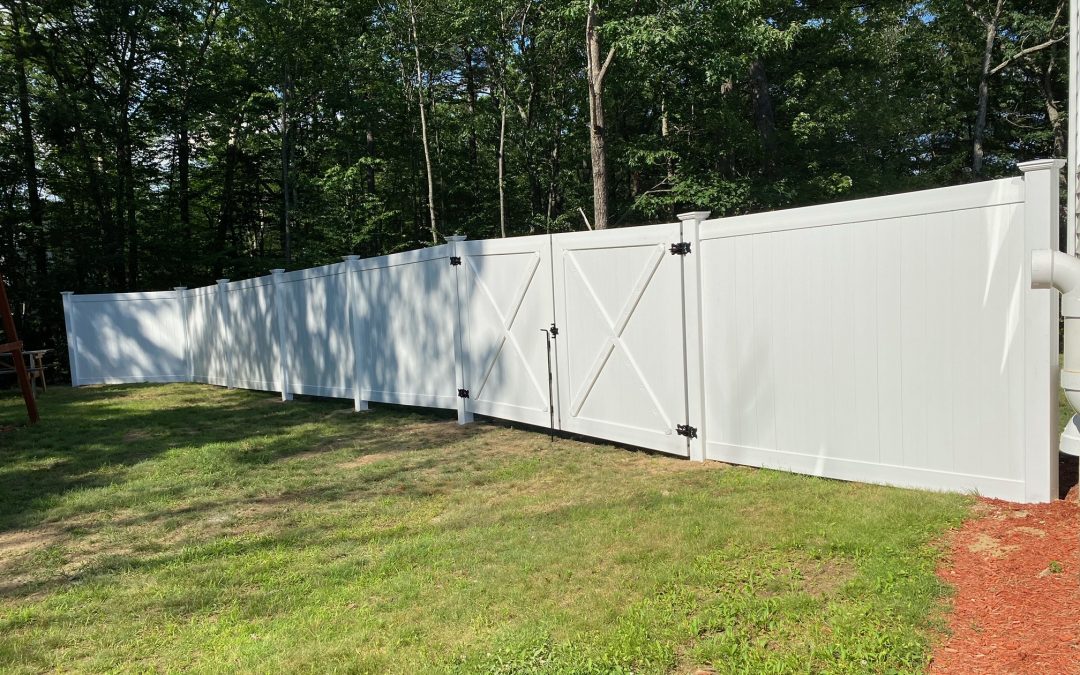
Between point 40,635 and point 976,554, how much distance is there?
176 inches

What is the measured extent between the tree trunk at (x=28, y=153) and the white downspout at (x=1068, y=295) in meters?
23.9

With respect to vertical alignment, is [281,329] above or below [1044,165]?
below

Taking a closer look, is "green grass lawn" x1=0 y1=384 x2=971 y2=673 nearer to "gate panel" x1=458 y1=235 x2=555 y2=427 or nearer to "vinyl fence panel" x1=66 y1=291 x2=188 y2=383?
"gate panel" x1=458 y1=235 x2=555 y2=427

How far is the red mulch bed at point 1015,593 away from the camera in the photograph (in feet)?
8.49

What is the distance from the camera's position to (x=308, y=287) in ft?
36.9

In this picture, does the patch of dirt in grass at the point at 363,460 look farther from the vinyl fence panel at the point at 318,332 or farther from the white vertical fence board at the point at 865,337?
the white vertical fence board at the point at 865,337

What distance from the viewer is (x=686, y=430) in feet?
19.6

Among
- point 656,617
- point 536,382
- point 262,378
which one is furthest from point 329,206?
point 656,617

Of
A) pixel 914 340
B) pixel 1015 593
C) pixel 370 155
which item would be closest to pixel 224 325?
pixel 370 155

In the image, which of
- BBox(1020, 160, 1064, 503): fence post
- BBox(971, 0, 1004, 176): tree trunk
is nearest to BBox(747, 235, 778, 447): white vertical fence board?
BBox(1020, 160, 1064, 503): fence post

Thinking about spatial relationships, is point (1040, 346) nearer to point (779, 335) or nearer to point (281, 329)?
point (779, 335)

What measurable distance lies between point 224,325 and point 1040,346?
13.9 m

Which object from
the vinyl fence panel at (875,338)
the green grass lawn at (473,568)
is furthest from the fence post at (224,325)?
the vinyl fence panel at (875,338)

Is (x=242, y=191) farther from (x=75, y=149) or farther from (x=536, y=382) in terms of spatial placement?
(x=536, y=382)
